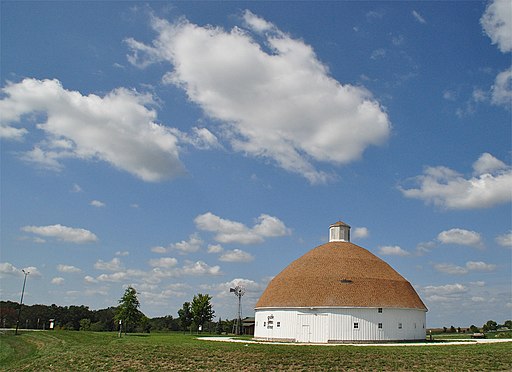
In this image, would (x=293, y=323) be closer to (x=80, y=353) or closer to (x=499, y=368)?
(x=80, y=353)

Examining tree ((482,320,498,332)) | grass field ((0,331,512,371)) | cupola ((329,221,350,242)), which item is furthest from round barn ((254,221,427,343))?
tree ((482,320,498,332))

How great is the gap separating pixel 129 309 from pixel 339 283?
80.4 feet

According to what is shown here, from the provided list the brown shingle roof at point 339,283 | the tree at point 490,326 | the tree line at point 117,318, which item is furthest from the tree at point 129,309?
the tree at point 490,326

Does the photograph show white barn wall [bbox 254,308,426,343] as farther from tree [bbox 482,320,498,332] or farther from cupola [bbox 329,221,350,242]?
tree [bbox 482,320,498,332]

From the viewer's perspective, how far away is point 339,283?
143 feet

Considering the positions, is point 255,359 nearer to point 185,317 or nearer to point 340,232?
point 340,232

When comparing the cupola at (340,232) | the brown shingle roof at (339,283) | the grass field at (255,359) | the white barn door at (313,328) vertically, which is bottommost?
the grass field at (255,359)

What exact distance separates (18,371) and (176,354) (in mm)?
8813

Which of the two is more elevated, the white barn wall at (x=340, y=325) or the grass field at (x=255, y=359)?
the white barn wall at (x=340, y=325)

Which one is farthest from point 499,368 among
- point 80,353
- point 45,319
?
point 45,319

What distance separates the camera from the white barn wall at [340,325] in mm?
41094

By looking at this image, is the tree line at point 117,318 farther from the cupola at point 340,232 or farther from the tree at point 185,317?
the cupola at point 340,232

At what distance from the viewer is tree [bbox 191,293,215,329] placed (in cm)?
6736

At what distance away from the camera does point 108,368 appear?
1012 inches
